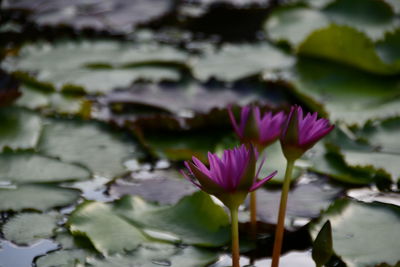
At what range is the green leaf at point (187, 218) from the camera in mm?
1231

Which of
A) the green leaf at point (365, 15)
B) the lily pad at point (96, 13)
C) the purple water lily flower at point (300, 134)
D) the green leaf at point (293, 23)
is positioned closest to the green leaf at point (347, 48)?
the green leaf at point (293, 23)

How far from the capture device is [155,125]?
5.56ft

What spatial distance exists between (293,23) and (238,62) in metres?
0.39

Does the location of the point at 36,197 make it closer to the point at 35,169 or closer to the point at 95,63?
the point at 35,169

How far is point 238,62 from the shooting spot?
6.88 feet

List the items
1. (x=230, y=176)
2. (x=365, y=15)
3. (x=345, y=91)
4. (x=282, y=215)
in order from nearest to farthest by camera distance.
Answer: (x=230, y=176) < (x=282, y=215) < (x=345, y=91) < (x=365, y=15)

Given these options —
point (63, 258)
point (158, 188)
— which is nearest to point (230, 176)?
point (63, 258)

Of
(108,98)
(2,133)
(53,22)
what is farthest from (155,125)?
(53,22)

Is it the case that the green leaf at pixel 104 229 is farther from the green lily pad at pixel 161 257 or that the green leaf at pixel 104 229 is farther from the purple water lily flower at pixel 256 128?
the purple water lily flower at pixel 256 128

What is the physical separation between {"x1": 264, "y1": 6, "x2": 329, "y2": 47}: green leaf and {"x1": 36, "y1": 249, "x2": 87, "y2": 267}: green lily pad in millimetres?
1256

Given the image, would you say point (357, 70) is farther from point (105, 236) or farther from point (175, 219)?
point (105, 236)

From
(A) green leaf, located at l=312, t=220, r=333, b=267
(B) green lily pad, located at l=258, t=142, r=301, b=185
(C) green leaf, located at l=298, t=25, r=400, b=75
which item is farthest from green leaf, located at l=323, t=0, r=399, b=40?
(A) green leaf, located at l=312, t=220, r=333, b=267

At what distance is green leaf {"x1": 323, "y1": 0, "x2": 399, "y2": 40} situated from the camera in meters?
2.29

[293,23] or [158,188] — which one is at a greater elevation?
[293,23]
